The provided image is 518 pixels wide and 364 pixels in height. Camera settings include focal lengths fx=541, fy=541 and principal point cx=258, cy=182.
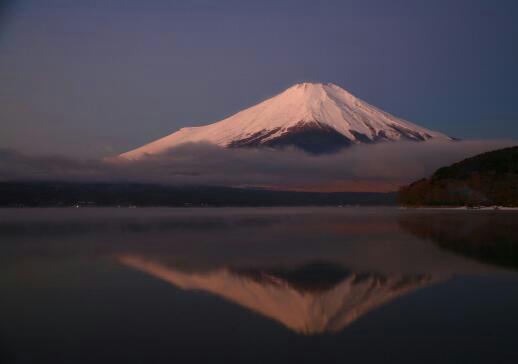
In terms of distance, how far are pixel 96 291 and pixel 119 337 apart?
3.98 metres

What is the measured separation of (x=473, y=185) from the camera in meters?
101

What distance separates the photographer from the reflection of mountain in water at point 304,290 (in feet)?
31.6

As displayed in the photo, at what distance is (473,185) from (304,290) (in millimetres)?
97795

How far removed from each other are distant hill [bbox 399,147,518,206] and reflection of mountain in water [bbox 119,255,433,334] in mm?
90006

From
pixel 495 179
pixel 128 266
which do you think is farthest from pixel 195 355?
pixel 495 179

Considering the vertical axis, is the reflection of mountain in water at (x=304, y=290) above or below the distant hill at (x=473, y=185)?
below

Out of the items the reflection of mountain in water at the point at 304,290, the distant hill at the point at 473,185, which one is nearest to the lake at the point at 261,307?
the reflection of mountain in water at the point at 304,290

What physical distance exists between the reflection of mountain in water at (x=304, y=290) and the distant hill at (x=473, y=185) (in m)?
90.0

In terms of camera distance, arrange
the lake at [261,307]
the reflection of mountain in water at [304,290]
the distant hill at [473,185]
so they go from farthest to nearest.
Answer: the distant hill at [473,185]
the reflection of mountain in water at [304,290]
the lake at [261,307]

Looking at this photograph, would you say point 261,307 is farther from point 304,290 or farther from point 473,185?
point 473,185

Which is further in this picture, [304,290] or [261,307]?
[304,290]

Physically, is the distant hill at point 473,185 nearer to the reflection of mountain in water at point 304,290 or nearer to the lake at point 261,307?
the lake at point 261,307

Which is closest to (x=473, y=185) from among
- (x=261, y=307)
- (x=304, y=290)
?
(x=304, y=290)

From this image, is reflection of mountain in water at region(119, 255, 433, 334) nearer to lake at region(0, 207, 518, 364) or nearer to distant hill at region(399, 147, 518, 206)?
lake at region(0, 207, 518, 364)
